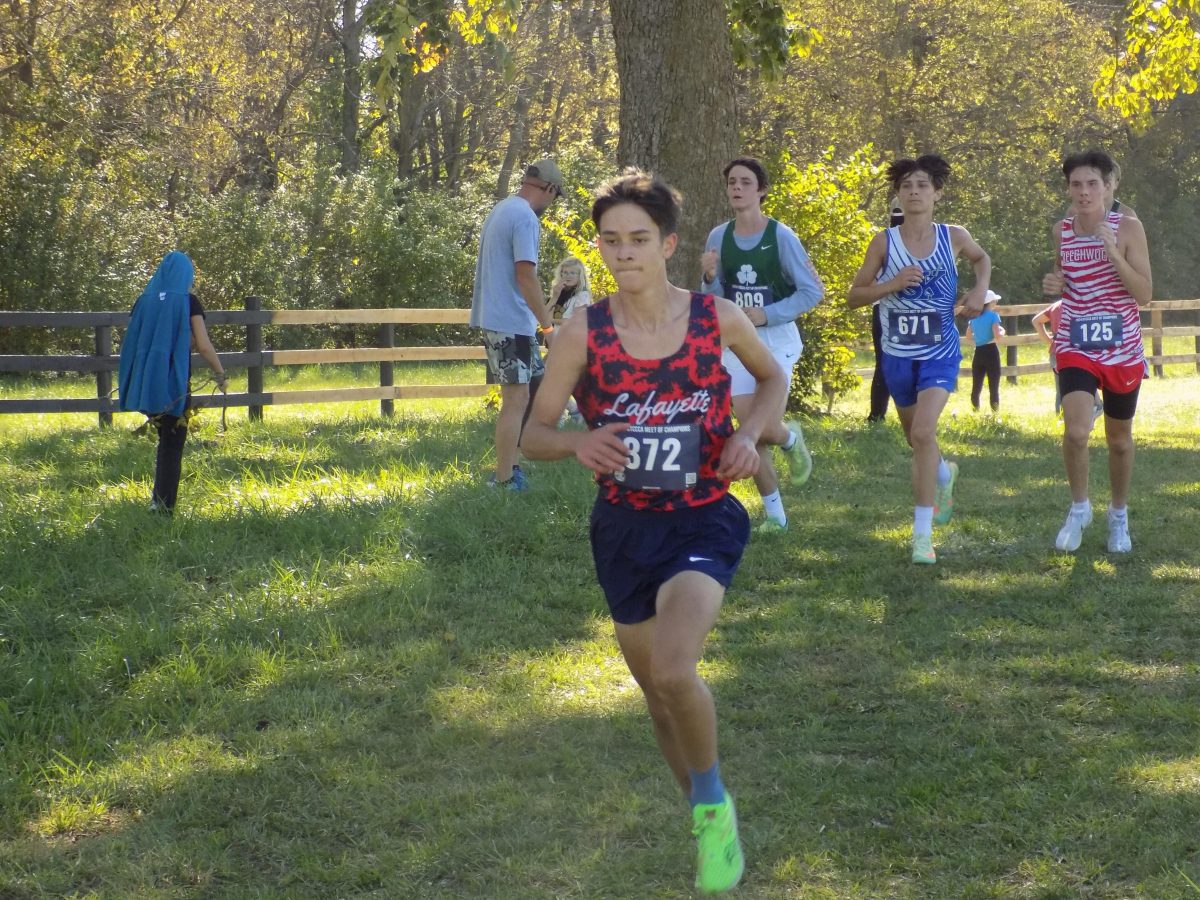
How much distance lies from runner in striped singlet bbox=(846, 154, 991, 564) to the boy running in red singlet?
3.95 m

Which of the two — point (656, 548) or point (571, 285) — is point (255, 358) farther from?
point (656, 548)

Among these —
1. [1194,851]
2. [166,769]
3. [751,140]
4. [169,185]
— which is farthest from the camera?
[169,185]

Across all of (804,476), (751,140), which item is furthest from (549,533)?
(751,140)

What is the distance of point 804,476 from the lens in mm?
8984

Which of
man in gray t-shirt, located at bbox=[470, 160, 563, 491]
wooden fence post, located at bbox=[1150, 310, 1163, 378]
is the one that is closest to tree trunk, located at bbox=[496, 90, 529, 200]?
wooden fence post, located at bbox=[1150, 310, 1163, 378]

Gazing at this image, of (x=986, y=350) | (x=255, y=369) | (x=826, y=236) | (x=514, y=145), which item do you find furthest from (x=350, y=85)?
(x=826, y=236)

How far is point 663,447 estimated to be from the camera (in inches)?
160

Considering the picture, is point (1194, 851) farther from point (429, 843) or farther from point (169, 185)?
point (169, 185)

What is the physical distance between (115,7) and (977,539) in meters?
22.6

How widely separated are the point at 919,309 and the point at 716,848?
465cm

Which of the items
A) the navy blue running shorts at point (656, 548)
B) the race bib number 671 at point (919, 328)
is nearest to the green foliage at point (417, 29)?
the race bib number 671 at point (919, 328)

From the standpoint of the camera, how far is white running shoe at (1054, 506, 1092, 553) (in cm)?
862

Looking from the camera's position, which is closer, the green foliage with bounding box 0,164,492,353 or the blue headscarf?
the blue headscarf

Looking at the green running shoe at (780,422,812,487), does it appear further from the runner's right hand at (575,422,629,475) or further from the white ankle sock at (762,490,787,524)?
the runner's right hand at (575,422,629,475)
